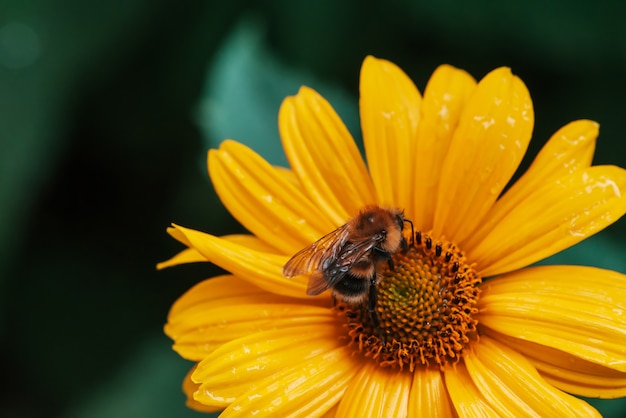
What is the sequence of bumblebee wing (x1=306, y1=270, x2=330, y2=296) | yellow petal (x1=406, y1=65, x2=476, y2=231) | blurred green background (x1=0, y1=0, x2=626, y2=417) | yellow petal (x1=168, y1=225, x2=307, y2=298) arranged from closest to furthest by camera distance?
bumblebee wing (x1=306, y1=270, x2=330, y2=296), yellow petal (x1=168, y1=225, x2=307, y2=298), yellow petal (x1=406, y1=65, x2=476, y2=231), blurred green background (x1=0, y1=0, x2=626, y2=417)

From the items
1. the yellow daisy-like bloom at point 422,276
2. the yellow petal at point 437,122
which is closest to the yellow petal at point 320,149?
the yellow daisy-like bloom at point 422,276

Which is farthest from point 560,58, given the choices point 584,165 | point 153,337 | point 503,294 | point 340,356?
point 153,337

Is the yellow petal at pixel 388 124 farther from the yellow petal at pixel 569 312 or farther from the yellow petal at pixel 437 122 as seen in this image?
the yellow petal at pixel 569 312

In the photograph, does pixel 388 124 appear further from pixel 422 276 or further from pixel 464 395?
pixel 464 395

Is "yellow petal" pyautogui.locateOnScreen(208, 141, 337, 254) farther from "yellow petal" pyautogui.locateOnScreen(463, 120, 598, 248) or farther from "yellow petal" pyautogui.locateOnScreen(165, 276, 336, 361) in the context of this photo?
"yellow petal" pyautogui.locateOnScreen(463, 120, 598, 248)

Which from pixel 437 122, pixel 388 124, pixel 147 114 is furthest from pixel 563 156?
pixel 147 114

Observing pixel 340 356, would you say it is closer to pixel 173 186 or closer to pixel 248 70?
pixel 248 70

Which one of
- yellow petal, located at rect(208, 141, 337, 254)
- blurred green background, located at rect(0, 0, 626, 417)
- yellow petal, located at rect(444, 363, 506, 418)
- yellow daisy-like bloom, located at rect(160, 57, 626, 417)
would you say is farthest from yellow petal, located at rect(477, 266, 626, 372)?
blurred green background, located at rect(0, 0, 626, 417)
